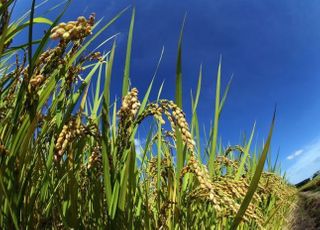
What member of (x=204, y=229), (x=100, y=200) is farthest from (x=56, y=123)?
(x=204, y=229)

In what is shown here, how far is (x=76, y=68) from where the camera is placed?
1450 mm

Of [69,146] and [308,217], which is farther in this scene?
[308,217]

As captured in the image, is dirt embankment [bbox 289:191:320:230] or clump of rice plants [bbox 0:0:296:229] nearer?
clump of rice plants [bbox 0:0:296:229]

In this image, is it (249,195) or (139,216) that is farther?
(139,216)

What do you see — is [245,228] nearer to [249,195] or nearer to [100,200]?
[100,200]

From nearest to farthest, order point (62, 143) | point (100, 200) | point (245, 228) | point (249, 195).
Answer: point (249, 195)
point (62, 143)
point (100, 200)
point (245, 228)

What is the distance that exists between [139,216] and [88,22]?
0.94 m

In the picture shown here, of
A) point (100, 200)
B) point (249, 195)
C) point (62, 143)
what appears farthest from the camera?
point (100, 200)

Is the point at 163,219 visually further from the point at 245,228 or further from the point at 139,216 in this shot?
the point at 245,228

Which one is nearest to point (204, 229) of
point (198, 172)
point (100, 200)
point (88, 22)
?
point (100, 200)

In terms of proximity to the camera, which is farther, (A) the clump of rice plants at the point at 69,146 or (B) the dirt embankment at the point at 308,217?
(B) the dirt embankment at the point at 308,217

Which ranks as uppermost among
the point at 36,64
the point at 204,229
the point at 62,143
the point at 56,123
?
the point at 36,64

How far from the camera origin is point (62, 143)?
117cm

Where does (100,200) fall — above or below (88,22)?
below
